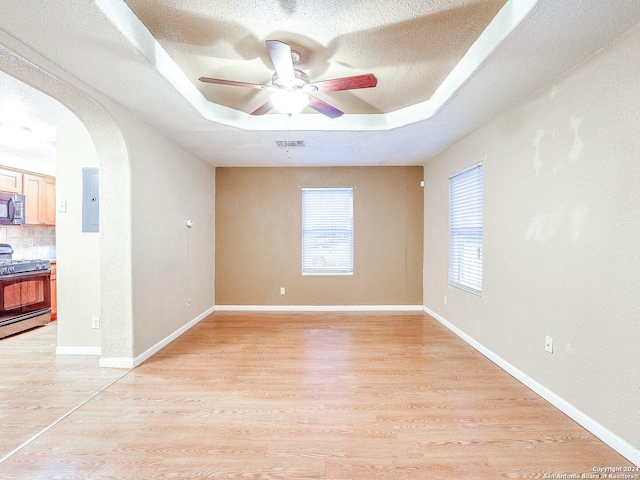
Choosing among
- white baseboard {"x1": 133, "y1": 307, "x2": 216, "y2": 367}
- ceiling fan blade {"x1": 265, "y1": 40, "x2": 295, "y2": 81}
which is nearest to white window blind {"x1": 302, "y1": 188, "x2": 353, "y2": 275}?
white baseboard {"x1": 133, "y1": 307, "x2": 216, "y2": 367}

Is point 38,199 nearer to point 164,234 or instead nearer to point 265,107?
point 164,234

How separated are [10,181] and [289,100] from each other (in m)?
4.69

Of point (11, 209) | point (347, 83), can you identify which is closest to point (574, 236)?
point (347, 83)

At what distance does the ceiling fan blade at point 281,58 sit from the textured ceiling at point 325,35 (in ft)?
0.88

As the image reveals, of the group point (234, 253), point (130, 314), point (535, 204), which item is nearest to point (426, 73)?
point (535, 204)

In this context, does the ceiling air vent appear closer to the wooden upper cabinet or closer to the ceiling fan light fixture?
the ceiling fan light fixture

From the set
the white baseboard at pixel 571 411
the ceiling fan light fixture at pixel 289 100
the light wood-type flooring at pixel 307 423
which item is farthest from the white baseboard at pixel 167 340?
the white baseboard at pixel 571 411

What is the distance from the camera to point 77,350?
3293 millimetres

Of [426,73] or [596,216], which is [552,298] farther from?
[426,73]

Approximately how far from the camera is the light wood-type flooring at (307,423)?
1.73m

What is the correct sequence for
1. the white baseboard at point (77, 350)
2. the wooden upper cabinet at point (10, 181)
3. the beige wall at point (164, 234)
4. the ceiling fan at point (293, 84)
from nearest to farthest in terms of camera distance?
the ceiling fan at point (293, 84) → the beige wall at point (164, 234) → the white baseboard at point (77, 350) → the wooden upper cabinet at point (10, 181)

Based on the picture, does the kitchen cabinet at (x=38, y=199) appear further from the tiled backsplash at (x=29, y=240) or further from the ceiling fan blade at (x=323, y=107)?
the ceiling fan blade at (x=323, y=107)

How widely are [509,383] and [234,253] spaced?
13.6 feet

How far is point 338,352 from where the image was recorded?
339cm
